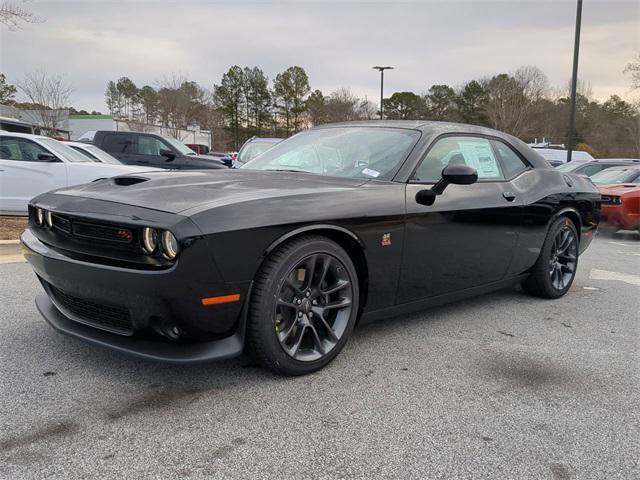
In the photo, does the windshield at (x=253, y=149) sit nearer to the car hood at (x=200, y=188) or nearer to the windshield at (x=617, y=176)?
the windshield at (x=617, y=176)

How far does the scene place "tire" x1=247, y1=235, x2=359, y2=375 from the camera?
250 centimetres

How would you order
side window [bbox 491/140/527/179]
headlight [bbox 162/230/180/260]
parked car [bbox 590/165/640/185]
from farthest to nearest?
parked car [bbox 590/165/640/185], side window [bbox 491/140/527/179], headlight [bbox 162/230/180/260]

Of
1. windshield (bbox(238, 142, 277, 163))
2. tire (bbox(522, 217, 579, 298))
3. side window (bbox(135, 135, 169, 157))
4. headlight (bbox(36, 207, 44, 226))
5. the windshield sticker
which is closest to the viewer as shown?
headlight (bbox(36, 207, 44, 226))

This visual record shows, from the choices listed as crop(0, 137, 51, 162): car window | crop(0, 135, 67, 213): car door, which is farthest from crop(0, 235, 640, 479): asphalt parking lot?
crop(0, 137, 51, 162): car window

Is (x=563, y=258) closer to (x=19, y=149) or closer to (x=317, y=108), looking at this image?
(x=19, y=149)

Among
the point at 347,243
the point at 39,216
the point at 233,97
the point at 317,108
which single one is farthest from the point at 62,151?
the point at 233,97

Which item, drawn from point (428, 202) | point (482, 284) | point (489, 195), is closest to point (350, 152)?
point (428, 202)

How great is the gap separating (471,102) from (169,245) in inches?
2454

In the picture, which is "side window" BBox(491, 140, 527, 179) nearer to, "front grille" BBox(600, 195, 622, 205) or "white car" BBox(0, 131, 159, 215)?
"front grille" BBox(600, 195, 622, 205)

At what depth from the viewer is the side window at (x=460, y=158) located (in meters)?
3.43

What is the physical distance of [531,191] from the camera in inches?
165

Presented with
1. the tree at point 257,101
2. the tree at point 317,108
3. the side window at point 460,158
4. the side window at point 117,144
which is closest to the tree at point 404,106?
the tree at point 317,108

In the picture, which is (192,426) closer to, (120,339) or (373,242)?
(120,339)

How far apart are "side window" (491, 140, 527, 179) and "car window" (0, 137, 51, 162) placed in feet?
22.3
